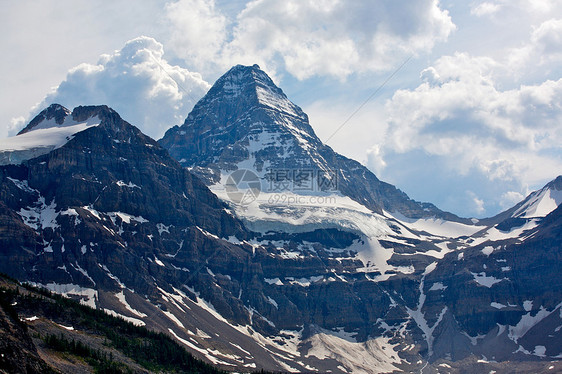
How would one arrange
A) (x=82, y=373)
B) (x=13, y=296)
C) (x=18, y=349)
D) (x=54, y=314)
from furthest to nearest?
(x=54, y=314) < (x=13, y=296) < (x=82, y=373) < (x=18, y=349)

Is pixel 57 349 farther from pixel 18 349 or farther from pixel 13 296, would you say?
pixel 18 349

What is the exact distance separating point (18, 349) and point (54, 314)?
7625cm

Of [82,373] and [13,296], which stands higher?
[13,296]

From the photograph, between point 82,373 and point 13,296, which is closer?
point 82,373

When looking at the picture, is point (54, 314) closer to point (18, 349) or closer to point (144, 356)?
point (144, 356)

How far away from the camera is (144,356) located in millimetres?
196250

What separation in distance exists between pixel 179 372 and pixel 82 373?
4801cm

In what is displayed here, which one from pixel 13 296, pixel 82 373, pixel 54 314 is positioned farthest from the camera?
pixel 54 314

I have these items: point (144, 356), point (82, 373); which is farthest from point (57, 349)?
point (144, 356)

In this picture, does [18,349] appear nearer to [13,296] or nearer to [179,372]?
[13,296]

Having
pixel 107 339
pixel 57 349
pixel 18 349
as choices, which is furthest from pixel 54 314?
pixel 18 349

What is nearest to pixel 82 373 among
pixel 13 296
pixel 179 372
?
pixel 13 296

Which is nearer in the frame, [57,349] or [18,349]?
[18,349]

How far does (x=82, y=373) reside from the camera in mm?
154875
